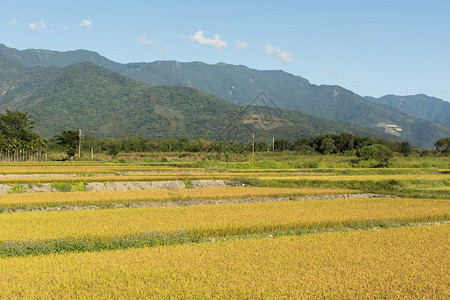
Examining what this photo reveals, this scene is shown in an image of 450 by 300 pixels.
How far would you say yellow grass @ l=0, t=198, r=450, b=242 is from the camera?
11297mm

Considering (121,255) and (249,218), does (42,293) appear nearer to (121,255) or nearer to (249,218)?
(121,255)

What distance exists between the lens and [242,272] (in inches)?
305

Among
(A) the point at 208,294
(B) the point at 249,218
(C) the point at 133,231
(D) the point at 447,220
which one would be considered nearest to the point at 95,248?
(C) the point at 133,231

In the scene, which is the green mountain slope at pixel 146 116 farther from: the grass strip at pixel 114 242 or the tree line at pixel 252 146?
the grass strip at pixel 114 242

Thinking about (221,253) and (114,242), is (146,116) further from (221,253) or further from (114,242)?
(221,253)

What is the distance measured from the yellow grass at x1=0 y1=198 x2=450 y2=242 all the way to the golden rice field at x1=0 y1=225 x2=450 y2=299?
1.90 meters

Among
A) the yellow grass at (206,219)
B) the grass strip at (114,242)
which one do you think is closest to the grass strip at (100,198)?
the yellow grass at (206,219)

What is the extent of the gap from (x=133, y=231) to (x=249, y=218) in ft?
15.5

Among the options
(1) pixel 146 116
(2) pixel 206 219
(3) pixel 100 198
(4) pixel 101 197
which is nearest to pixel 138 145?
(4) pixel 101 197

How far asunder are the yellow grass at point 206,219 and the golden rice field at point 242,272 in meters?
1.90

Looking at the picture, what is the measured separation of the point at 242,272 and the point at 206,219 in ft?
20.4

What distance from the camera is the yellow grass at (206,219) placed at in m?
11.3

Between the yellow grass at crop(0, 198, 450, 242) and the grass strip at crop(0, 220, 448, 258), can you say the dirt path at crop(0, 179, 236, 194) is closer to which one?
the yellow grass at crop(0, 198, 450, 242)

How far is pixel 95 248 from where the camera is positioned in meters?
10.3
